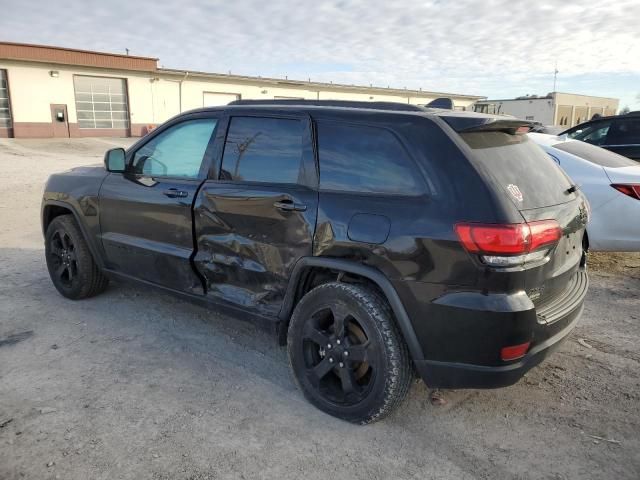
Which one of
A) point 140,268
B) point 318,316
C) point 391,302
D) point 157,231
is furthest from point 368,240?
point 140,268

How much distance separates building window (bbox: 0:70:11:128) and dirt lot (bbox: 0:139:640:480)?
27.6m

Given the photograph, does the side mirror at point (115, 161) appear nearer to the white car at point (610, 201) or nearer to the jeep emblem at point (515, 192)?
the jeep emblem at point (515, 192)

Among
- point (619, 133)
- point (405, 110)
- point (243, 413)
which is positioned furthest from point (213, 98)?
point (243, 413)

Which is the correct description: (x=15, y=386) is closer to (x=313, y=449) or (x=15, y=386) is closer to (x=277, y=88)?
(x=313, y=449)

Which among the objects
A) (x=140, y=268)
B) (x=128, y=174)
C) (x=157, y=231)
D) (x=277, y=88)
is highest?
(x=277, y=88)

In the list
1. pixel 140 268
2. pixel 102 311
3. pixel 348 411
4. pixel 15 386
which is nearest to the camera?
pixel 348 411

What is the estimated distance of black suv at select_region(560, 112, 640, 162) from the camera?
806cm

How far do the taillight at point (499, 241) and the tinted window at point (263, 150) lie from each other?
118 cm

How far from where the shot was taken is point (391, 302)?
2.74 m

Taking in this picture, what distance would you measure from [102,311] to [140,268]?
81cm

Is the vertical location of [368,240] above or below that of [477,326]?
above

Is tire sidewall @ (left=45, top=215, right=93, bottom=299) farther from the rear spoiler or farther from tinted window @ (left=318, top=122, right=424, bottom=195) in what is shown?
the rear spoiler

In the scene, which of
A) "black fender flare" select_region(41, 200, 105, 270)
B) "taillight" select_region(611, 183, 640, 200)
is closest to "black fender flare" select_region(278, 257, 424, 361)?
"black fender flare" select_region(41, 200, 105, 270)

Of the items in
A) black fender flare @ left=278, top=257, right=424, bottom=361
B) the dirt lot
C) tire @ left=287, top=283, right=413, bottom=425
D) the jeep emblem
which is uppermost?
the jeep emblem
